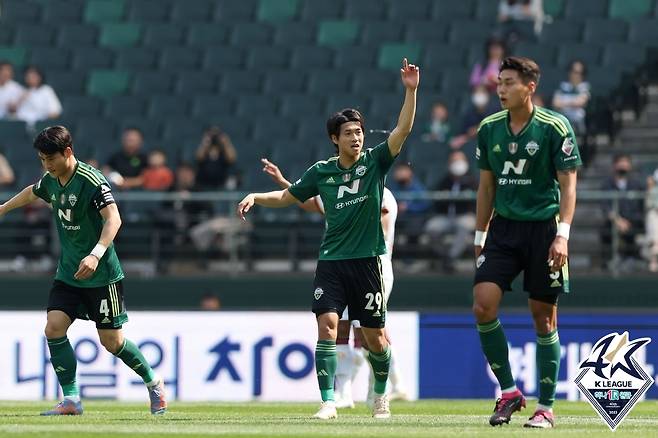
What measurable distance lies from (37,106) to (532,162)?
12.9 m

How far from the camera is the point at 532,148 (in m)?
9.88

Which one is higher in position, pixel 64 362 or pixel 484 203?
pixel 484 203

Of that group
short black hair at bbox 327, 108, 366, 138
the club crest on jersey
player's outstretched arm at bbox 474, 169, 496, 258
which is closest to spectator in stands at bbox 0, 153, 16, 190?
short black hair at bbox 327, 108, 366, 138

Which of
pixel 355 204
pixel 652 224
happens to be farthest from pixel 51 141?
pixel 652 224

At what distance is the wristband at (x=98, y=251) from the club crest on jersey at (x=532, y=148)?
311 cm

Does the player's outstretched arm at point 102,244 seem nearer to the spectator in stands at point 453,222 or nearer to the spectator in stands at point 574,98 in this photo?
the spectator in stands at point 453,222

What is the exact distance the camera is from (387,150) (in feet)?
35.3

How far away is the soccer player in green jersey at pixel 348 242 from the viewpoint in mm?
10695

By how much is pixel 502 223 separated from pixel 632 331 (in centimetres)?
624

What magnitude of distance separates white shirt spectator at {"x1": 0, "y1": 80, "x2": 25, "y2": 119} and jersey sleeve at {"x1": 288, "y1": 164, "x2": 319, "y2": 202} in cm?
1151

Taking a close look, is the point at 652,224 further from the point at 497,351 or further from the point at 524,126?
the point at 524,126

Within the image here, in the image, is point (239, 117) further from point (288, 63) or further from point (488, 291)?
point (488, 291)

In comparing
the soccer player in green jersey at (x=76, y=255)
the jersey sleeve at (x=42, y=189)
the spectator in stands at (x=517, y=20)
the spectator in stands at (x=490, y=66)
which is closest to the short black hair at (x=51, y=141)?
the soccer player in green jersey at (x=76, y=255)

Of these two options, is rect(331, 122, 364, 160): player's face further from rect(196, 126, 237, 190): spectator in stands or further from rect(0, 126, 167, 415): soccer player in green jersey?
rect(196, 126, 237, 190): spectator in stands
